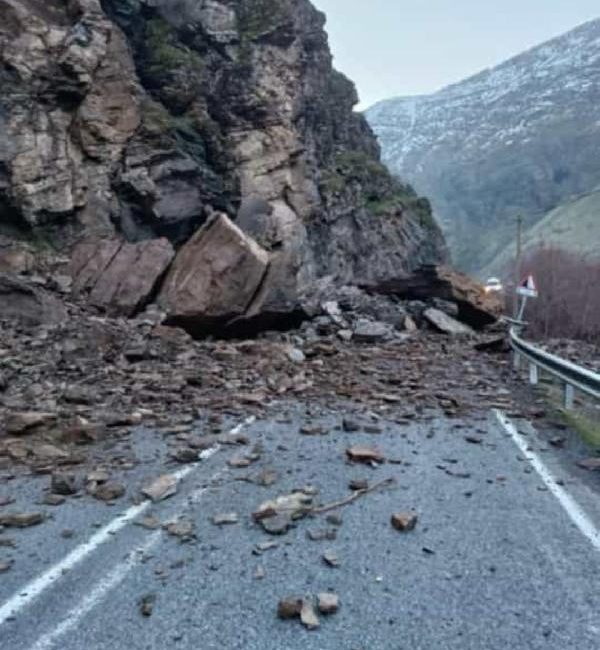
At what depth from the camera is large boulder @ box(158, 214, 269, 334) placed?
13.6 meters

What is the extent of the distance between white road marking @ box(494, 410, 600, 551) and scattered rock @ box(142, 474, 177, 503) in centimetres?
290

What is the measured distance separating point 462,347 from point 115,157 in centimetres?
1392

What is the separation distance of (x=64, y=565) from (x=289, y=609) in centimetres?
143

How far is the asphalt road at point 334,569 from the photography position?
9.81 feet

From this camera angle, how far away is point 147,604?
324 centimetres

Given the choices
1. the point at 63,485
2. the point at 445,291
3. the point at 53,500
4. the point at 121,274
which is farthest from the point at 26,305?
the point at 445,291

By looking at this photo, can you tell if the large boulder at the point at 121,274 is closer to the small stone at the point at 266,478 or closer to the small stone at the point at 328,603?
the small stone at the point at 266,478

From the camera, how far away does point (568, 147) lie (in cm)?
18788

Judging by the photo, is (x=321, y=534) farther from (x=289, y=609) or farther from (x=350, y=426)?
(x=350, y=426)

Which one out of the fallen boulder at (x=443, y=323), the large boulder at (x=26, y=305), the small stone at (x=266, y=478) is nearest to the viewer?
the small stone at (x=266, y=478)

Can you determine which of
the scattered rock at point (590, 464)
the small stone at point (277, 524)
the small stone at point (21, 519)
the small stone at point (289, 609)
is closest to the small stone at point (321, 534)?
the small stone at point (277, 524)

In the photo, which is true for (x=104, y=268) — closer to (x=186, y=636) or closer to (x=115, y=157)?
(x=115, y=157)

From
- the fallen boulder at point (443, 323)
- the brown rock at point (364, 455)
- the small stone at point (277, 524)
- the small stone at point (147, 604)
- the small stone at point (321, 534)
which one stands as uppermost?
the small stone at point (147, 604)

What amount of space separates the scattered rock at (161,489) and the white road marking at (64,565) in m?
0.09
